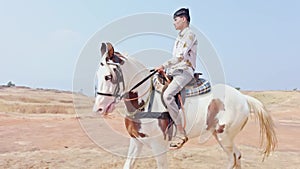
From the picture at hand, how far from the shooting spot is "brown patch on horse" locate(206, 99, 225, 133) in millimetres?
5219

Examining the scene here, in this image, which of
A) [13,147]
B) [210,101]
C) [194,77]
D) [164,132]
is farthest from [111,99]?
[13,147]

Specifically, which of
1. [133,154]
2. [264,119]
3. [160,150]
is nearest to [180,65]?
[160,150]

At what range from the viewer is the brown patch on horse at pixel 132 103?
444 cm

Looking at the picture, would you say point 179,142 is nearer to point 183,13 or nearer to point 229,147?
point 229,147

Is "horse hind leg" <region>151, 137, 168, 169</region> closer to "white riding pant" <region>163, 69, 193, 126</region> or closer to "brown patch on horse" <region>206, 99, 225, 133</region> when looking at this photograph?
"white riding pant" <region>163, 69, 193, 126</region>

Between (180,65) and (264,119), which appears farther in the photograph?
(264,119)

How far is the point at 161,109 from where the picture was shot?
4523mm

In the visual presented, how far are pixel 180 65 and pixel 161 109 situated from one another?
25.1 inches

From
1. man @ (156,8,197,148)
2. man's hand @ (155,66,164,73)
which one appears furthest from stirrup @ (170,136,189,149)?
man's hand @ (155,66,164,73)

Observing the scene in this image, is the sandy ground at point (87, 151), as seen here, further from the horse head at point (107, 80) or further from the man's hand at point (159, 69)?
the man's hand at point (159, 69)

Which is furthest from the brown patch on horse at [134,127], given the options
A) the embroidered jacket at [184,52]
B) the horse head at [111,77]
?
the embroidered jacket at [184,52]

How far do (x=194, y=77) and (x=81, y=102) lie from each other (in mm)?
Answer: 1684

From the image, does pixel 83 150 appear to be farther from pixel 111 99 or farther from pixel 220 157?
pixel 111 99

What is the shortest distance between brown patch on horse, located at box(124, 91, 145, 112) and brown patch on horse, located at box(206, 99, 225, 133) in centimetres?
126
